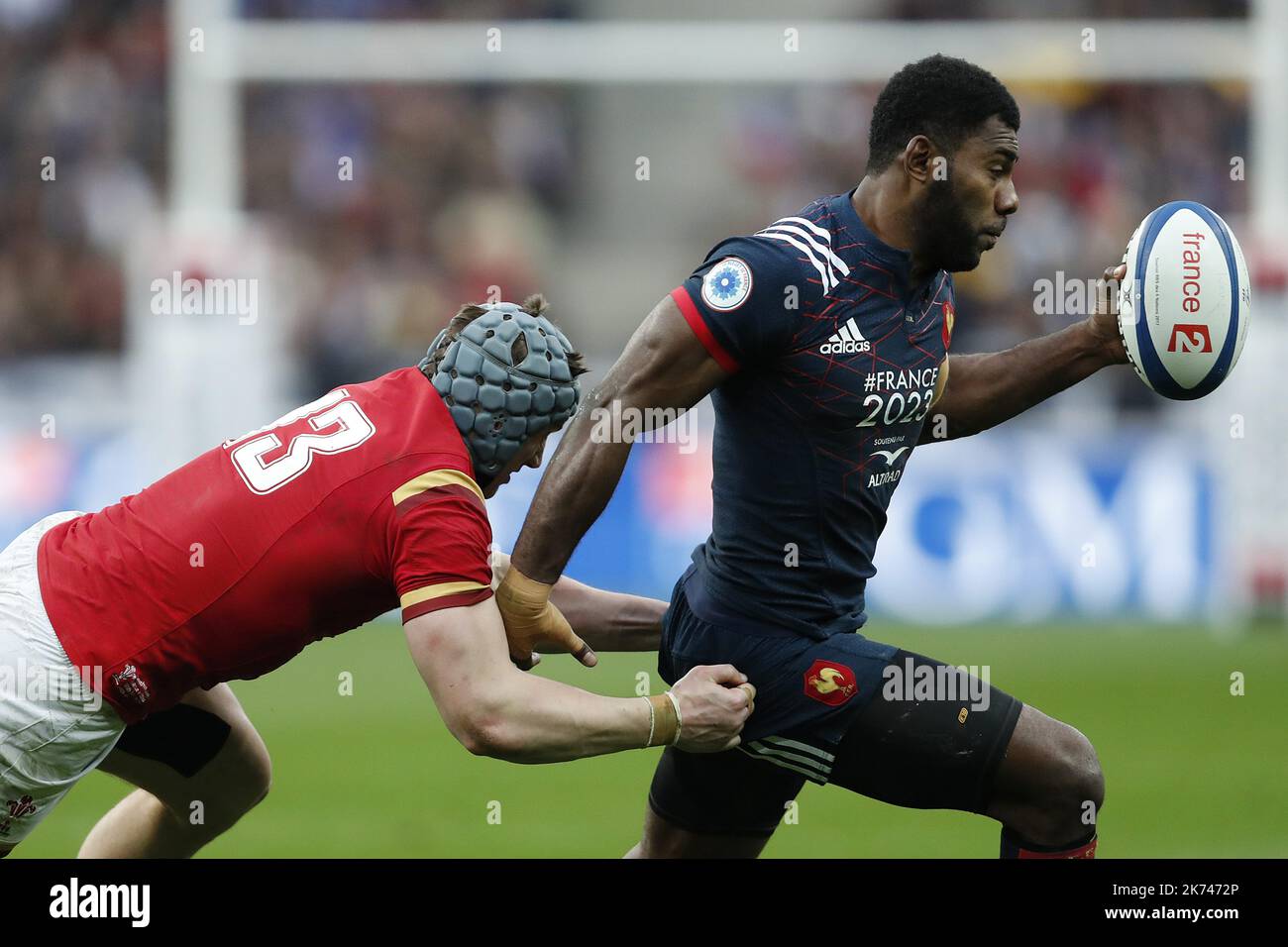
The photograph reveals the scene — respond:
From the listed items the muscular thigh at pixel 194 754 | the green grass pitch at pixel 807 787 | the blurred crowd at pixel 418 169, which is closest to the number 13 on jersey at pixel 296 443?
the muscular thigh at pixel 194 754

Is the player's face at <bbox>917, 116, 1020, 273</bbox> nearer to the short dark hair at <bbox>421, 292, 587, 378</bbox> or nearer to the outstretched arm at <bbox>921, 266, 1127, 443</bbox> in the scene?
the outstretched arm at <bbox>921, 266, 1127, 443</bbox>

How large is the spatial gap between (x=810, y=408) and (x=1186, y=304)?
1215mm

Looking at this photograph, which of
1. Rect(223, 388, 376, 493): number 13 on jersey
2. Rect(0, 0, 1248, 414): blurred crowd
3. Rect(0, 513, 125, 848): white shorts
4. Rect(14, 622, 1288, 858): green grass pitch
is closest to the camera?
Rect(0, 513, 125, 848): white shorts

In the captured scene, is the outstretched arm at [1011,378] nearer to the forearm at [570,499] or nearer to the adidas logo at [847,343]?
the adidas logo at [847,343]

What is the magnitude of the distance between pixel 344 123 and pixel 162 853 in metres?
12.9

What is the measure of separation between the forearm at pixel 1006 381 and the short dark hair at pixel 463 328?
4.39ft

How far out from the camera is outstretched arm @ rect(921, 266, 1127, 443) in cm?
557

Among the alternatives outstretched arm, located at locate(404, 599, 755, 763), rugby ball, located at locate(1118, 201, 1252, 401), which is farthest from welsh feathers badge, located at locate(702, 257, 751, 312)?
rugby ball, located at locate(1118, 201, 1252, 401)

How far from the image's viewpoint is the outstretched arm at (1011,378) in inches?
219

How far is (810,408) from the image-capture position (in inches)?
192

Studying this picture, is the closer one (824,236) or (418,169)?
(824,236)

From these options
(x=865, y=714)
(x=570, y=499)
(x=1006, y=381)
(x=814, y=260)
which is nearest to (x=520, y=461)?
(x=570, y=499)

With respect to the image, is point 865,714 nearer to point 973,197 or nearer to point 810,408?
point 810,408

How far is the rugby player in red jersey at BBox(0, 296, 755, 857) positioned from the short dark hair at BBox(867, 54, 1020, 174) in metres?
1.20
